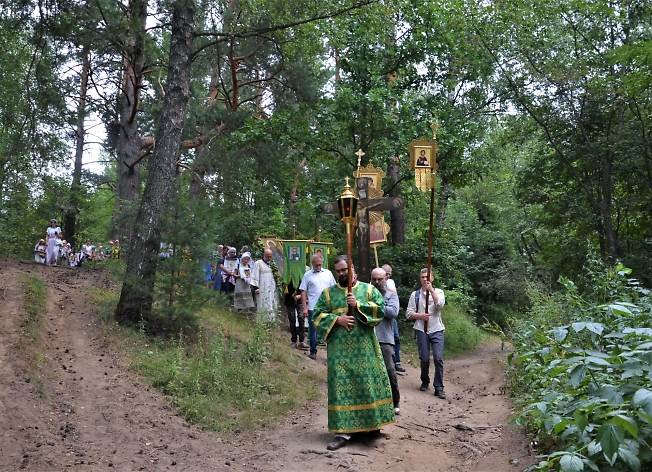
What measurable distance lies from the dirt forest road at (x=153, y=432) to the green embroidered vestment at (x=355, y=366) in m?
0.32

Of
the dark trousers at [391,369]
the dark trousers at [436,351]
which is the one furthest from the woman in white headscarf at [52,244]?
the dark trousers at [391,369]

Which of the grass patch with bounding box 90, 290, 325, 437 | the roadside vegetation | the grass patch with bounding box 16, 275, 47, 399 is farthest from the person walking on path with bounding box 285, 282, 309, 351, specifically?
the roadside vegetation

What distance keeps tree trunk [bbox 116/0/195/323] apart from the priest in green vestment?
4.20m

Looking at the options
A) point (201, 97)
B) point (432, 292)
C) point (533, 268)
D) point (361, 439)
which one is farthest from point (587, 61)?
point (361, 439)

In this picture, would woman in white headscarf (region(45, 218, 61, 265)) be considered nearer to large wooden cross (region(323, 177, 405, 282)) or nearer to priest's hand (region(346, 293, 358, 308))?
large wooden cross (region(323, 177, 405, 282))

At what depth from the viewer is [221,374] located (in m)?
8.97

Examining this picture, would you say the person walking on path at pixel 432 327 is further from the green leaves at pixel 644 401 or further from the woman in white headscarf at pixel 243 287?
the green leaves at pixel 644 401

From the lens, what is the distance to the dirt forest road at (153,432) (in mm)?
6277

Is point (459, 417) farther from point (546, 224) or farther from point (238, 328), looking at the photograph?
point (546, 224)

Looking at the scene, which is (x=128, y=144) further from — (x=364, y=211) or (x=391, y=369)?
(x=391, y=369)

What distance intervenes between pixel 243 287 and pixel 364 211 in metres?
6.29

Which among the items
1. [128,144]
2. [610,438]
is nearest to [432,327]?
[610,438]

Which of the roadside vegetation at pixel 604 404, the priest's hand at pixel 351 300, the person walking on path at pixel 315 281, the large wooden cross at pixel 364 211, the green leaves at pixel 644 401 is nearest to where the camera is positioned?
the green leaves at pixel 644 401

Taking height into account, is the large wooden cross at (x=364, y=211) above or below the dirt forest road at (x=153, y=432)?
above
